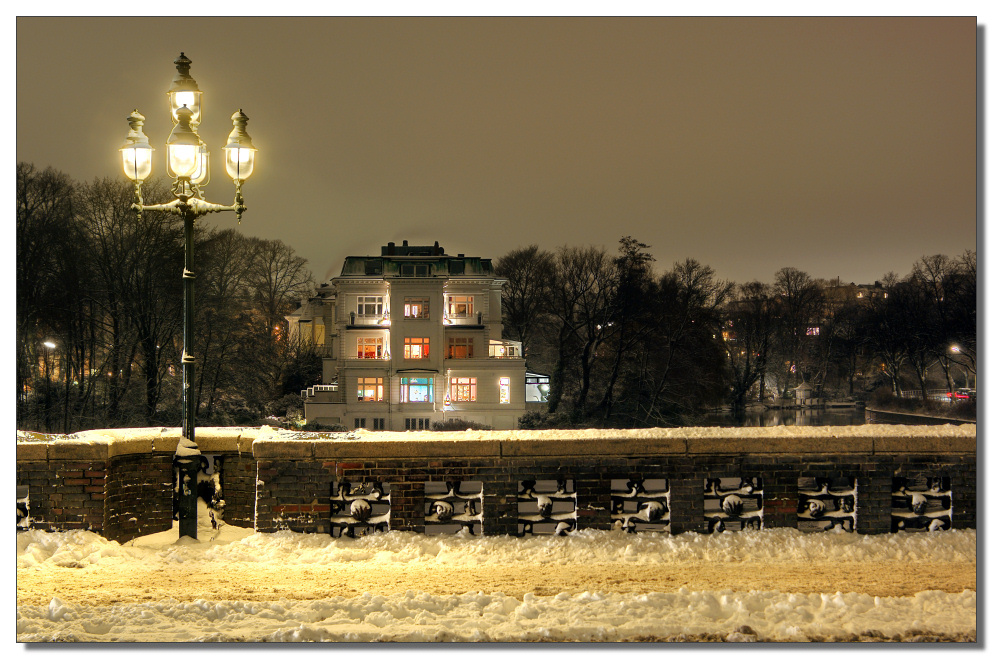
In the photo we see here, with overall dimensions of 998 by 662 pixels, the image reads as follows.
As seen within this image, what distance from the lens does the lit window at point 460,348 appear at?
3769cm

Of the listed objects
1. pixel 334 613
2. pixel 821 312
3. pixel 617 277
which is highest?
pixel 617 277

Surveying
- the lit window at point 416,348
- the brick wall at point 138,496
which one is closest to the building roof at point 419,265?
the lit window at point 416,348

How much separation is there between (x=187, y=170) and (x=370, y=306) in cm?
3274

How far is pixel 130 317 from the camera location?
28281mm

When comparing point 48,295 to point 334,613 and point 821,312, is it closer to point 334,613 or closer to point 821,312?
point 334,613

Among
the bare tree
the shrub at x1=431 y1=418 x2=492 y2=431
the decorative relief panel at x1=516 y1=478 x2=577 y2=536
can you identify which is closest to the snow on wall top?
the decorative relief panel at x1=516 y1=478 x2=577 y2=536

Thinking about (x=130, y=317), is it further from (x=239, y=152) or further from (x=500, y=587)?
(x=500, y=587)

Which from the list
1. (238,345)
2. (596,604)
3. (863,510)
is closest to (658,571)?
(596,604)

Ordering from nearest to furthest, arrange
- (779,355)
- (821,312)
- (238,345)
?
(821,312) < (238,345) < (779,355)

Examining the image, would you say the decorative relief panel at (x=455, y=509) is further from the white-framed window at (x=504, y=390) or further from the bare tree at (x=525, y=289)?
the bare tree at (x=525, y=289)

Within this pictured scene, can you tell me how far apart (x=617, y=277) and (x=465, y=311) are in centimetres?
894

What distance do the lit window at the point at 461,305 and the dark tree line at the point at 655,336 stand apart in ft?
13.8

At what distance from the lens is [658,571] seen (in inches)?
192

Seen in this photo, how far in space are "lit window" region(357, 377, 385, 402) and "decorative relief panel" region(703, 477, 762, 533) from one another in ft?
107
